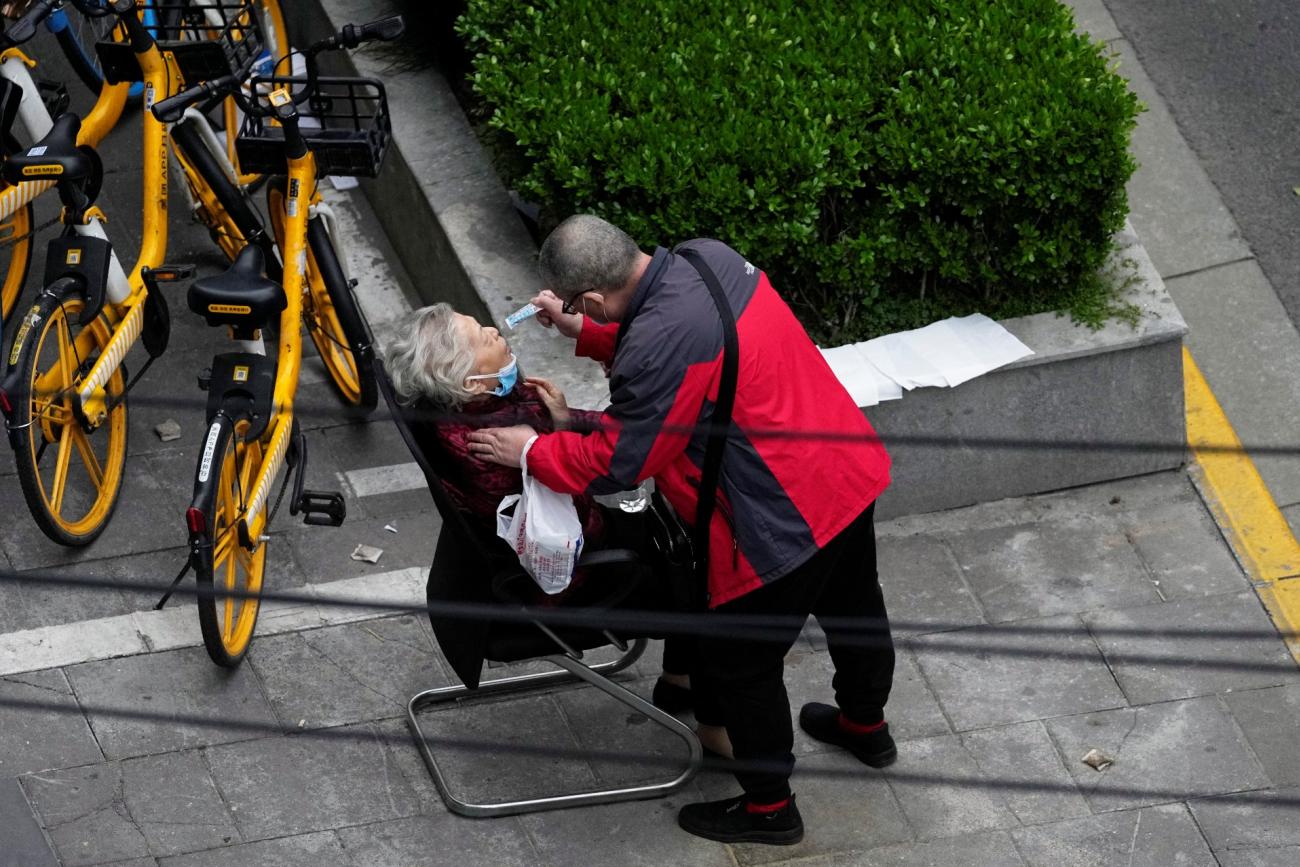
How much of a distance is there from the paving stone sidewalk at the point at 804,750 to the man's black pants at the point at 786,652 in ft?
0.57

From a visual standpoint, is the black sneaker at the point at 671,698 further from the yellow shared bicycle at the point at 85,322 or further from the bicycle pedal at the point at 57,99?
the bicycle pedal at the point at 57,99

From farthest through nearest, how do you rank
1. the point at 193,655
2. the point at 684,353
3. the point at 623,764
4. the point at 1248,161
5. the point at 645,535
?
the point at 1248,161 → the point at 193,655 → the point at 623,764 → the point at 645,535 → the point at 684,353

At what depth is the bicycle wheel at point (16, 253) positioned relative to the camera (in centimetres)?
625

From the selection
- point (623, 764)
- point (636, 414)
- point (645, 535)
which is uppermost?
point (636, 414)

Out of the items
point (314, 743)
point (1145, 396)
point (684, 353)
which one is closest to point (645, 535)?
point (684, 353)

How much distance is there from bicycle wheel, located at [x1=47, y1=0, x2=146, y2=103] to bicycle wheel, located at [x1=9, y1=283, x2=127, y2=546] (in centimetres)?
114

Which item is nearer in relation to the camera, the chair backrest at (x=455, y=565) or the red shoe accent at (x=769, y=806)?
the chair backrest at (x=455, y=565)

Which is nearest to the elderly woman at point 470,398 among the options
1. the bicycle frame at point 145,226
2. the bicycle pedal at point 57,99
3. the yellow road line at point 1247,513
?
the bicycle frame at point 145,226

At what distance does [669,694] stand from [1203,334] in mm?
2784

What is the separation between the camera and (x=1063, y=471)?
5980 millimetres

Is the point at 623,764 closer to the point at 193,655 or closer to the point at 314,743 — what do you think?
the point at 314,743

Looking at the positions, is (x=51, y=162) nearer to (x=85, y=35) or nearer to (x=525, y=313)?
(x=525, y=313)

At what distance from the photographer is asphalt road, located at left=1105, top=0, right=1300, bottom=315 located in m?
7.05

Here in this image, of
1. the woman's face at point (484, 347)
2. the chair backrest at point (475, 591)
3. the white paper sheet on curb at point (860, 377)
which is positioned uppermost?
the woman's face at point (484, 347)
